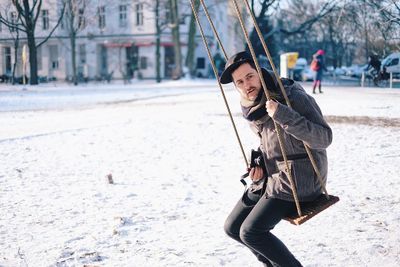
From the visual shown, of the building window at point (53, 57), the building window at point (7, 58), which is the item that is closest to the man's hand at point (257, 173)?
the building window at point (7, 58)

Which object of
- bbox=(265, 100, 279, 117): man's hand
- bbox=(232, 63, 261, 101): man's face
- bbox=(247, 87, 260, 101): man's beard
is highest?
bbox=(232, 63, 261, 101): man's face

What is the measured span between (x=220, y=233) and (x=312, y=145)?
6.86 ft

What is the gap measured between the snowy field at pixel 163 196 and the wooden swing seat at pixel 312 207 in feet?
3.22

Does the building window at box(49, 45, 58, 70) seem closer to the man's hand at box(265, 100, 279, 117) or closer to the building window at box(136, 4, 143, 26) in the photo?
the building window at box(136, 4, 143, 26)

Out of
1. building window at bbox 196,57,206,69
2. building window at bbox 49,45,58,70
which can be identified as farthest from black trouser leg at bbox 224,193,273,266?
building window at bbox 49,45,58,70

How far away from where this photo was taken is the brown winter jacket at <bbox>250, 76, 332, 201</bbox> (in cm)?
273

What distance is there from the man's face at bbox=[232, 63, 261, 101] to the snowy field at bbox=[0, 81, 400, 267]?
1.52 meters

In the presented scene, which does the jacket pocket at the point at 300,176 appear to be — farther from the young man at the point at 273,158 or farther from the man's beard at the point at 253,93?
the man's beard at the point at 253,93

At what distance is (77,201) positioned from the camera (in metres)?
5.80

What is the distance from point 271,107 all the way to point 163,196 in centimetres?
348

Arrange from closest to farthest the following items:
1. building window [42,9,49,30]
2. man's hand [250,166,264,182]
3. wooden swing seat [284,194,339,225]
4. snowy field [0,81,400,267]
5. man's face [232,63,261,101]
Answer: wooden swing seat [284,194,339,225] < man's face [232,63,261,101] < man's hand [250,166,264,182] < snowy field [0,81,400,267] < building window [42,9,49,30]

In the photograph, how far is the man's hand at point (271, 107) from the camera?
→ 273 centimetres

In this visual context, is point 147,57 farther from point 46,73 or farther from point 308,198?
point 308,198

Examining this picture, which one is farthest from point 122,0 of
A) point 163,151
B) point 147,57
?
point 163,151
